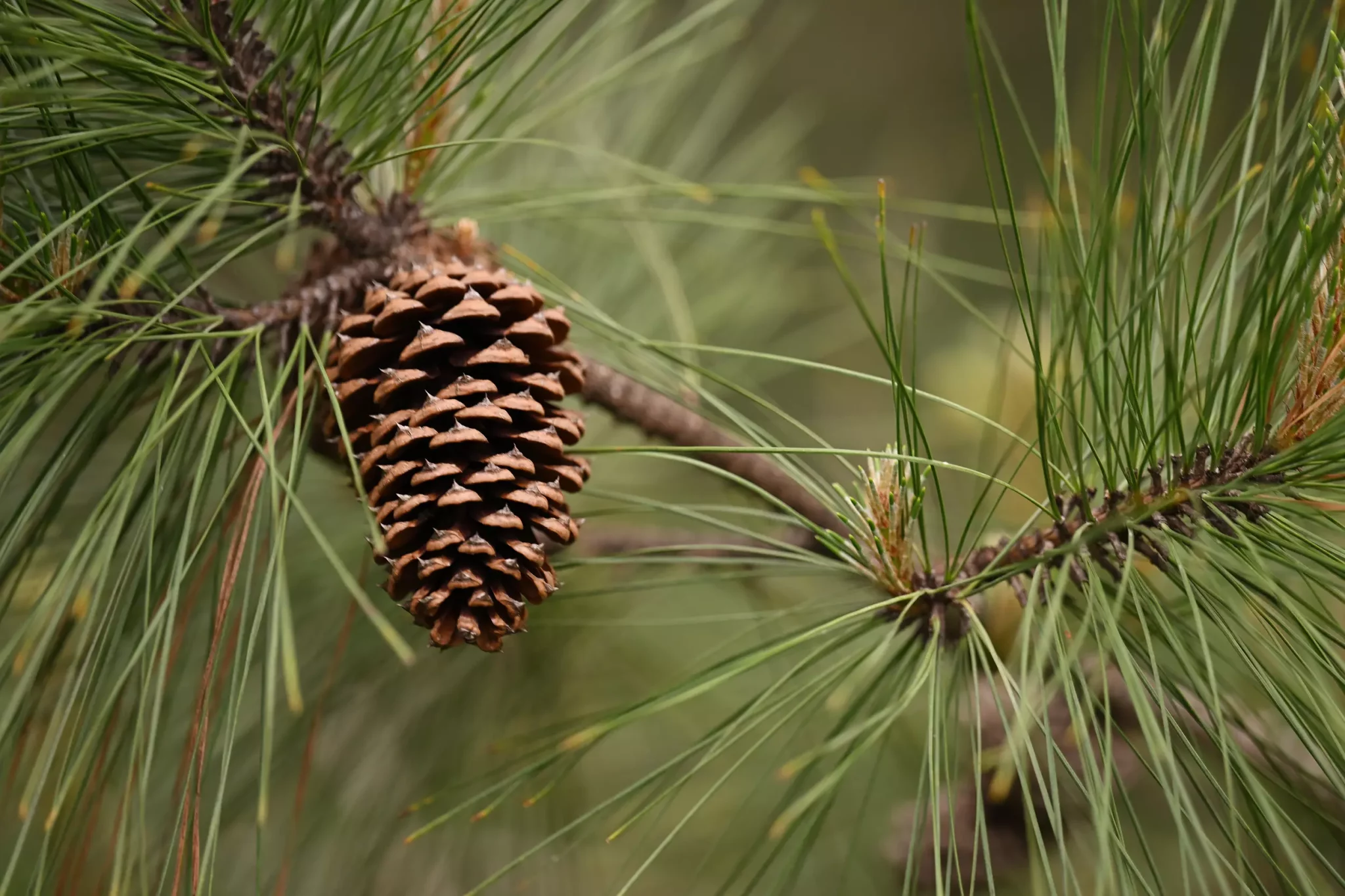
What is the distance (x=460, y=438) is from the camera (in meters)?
0.29

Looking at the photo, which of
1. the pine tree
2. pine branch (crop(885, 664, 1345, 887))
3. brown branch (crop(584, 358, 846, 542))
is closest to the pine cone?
the pine tree

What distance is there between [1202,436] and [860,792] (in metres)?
0.42

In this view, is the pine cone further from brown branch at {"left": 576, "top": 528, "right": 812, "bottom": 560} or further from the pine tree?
brown branch at {"left": 576, "top": 528, "right": 812, "bottom": 560}

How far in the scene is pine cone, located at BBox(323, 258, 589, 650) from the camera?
286mm

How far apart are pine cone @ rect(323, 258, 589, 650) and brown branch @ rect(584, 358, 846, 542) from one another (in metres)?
0.11

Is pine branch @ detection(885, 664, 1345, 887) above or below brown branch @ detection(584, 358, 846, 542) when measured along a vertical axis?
below

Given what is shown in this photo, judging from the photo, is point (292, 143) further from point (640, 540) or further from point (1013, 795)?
point (1013, 795)

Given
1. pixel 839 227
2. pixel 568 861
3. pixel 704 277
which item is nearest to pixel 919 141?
pixel 839 227

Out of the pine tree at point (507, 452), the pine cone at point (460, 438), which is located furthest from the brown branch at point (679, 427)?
the pine cone at point (460, 438)

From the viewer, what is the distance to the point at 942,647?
1.08ft

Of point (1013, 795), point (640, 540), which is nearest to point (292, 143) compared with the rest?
point (640, 540)

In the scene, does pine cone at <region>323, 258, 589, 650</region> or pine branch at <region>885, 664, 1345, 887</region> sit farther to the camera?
pine branch at <region>885, 664, 1345, 887</region>

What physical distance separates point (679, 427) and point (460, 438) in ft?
0.58

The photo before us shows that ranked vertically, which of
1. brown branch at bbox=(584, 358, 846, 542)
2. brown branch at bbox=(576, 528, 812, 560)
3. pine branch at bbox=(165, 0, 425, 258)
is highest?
pine branch at bbox=(165, 0, 425, 258)
